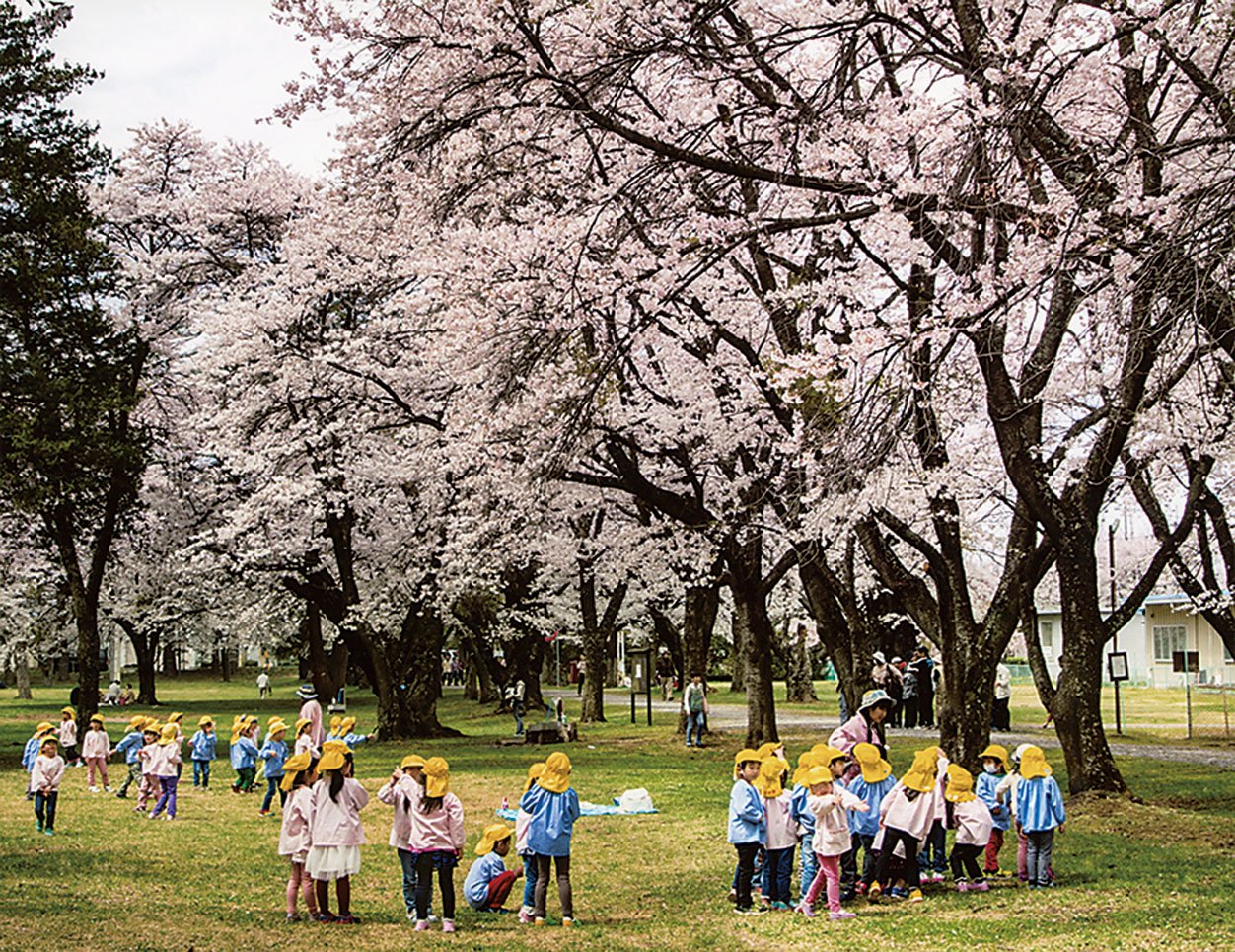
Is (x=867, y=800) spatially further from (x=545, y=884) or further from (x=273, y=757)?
(x=273, y=757)

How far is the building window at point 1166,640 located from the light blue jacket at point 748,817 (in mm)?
45820

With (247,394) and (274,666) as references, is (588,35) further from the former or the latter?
(274,666)

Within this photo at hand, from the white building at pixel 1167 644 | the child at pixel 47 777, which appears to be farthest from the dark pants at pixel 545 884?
the white building at pixel 1167 644

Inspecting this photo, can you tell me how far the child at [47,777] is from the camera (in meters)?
14.5

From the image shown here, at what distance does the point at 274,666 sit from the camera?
92.1m

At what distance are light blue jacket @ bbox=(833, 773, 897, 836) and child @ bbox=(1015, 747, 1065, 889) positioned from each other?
3.21ft

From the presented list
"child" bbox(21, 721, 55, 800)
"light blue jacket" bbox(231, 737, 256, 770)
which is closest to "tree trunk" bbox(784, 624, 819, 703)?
"light blue jacket" bbox(231, 737, 256, 770)

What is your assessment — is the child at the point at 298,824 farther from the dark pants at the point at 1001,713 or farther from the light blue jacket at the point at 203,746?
the dark pants at the point at 1001,713

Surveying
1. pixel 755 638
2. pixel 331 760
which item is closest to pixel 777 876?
pixel 331 760

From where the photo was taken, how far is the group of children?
9.41 meters

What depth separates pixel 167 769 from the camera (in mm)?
16031

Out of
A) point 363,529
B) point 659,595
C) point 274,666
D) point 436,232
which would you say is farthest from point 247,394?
point 274,666

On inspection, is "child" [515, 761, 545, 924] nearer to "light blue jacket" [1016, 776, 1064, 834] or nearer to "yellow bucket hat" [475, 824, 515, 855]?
"yellow bucket hat" [475, 824, 515, 855]

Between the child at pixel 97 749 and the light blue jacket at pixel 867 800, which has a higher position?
the light blue jacket at pixel 867 800
